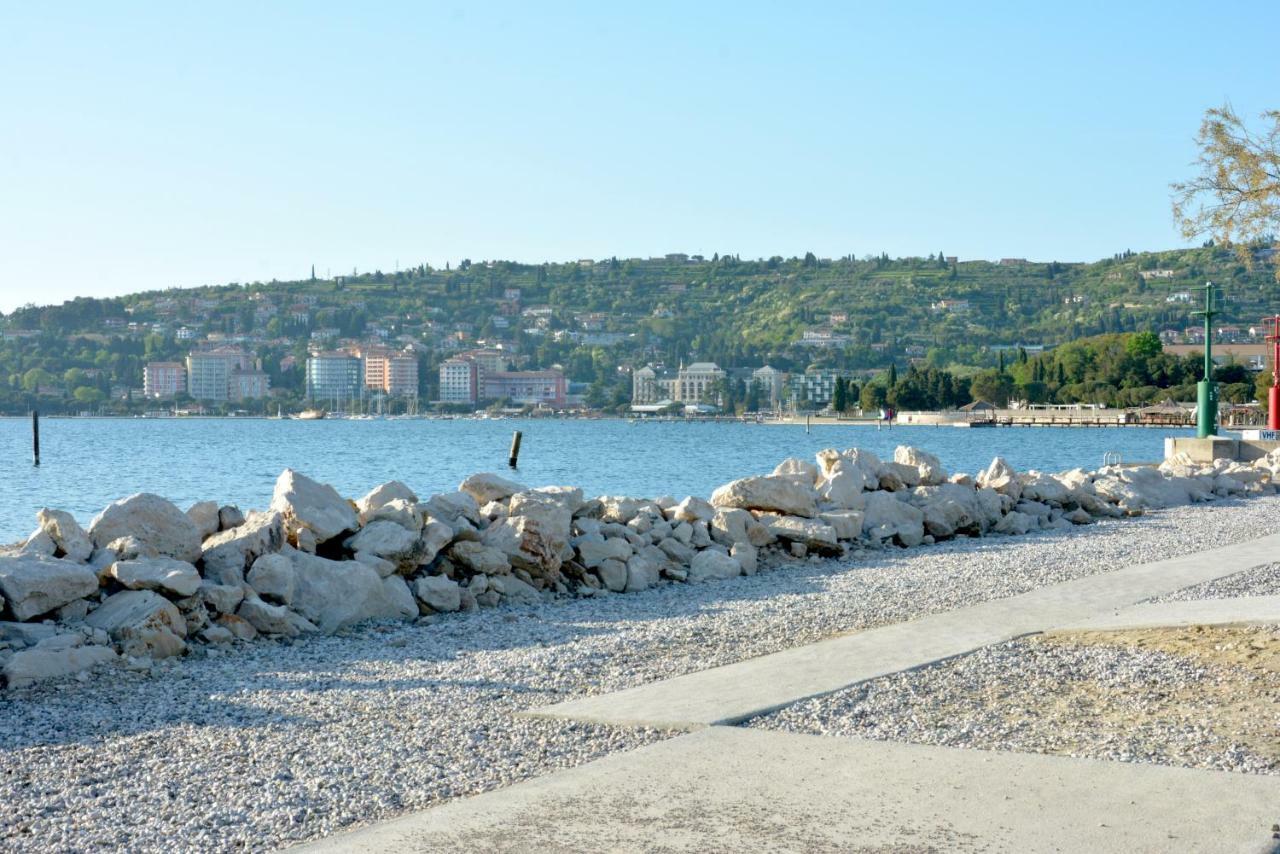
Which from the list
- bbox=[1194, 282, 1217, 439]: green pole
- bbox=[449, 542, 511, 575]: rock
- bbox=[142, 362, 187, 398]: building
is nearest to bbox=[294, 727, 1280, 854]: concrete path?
bbox=[449, 542, 511, 575]: rock

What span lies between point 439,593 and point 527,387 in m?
184

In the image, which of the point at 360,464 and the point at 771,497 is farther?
the point at 360,464

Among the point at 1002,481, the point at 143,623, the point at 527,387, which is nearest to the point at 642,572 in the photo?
the point at 143,623

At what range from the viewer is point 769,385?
195 meters

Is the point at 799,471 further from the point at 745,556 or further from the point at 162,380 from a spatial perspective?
the point at 162,380

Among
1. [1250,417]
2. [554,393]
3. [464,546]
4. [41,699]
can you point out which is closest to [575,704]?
[41,699]

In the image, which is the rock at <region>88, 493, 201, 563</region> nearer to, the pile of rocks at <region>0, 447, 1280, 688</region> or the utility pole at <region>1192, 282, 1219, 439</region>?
the pile of rocks at <region>0, 447, 1280, 688</region>

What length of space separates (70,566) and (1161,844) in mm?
6258

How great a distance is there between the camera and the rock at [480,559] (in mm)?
10820

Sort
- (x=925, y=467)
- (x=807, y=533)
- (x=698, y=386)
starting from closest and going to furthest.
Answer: (x=807, y=533) < (x=925, y=467) < (x=698, y=386)

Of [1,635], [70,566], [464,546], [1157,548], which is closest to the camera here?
[1,635]

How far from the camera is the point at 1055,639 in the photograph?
328 inches

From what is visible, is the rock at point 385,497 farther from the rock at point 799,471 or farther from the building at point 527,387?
the building at point 527,387

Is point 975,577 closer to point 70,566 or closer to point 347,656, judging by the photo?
point 347,656
